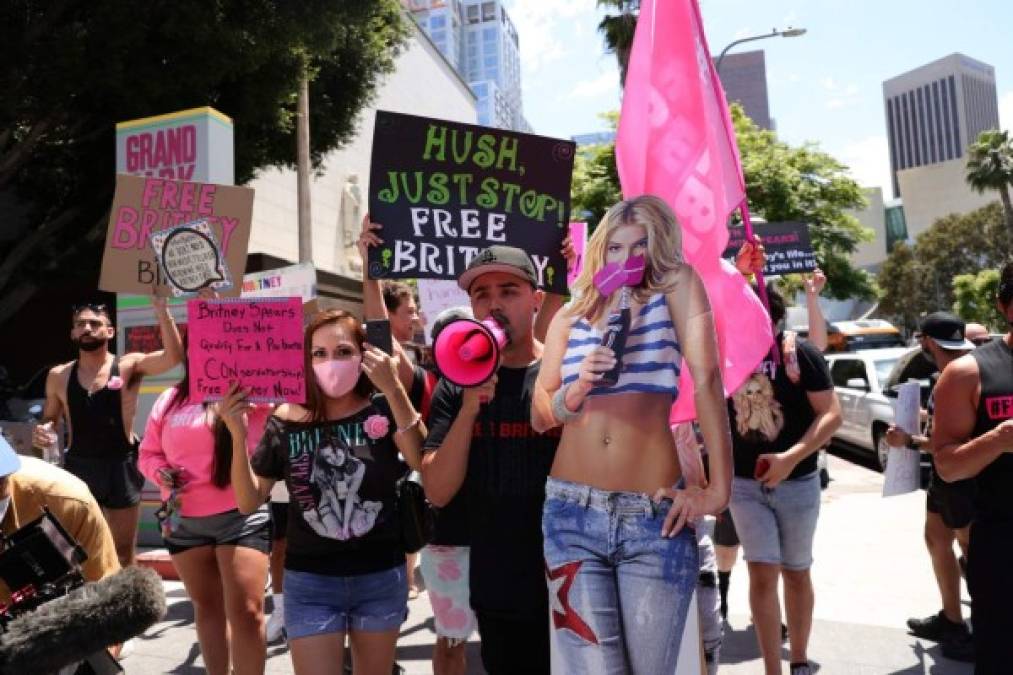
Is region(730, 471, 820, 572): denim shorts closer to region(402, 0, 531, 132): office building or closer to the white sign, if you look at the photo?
the white sign

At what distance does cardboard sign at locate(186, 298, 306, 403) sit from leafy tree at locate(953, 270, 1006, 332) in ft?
141

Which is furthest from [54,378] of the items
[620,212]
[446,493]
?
[620,212]

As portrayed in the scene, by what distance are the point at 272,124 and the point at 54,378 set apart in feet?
38.0

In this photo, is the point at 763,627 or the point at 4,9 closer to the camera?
the point at 763,627

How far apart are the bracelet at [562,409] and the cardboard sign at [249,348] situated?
1104 mm

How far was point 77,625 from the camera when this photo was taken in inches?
71.4

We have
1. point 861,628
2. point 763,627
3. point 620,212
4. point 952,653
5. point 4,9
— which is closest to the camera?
point 620,212

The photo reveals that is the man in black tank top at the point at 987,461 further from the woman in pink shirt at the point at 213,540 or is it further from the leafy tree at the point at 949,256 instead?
the leafy tree at the point at 949,256

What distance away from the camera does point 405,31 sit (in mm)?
19422

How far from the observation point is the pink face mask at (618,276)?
230 centimetres

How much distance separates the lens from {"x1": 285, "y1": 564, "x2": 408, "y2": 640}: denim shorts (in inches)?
120

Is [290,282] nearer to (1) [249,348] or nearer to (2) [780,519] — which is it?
(1) [249,348]

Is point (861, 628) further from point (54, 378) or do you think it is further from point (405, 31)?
point (405, 31)

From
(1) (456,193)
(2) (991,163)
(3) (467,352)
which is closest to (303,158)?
(1) (456,193)
